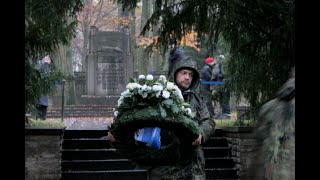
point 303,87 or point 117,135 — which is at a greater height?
point 303,87

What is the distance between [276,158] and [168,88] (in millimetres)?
2669

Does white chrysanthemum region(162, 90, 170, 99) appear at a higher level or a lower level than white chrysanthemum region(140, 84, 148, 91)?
lower

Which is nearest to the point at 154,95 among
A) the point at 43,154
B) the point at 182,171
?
the point at 182,171

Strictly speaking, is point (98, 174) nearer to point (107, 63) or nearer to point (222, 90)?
point (222, 90)

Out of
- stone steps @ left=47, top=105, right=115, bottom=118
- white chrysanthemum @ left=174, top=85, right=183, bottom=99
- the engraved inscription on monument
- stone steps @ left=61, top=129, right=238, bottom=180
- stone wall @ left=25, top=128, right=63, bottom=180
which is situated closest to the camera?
white chrysanthemum @ left=174, top=85, right=183, bottom=99

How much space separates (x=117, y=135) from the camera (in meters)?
3.92

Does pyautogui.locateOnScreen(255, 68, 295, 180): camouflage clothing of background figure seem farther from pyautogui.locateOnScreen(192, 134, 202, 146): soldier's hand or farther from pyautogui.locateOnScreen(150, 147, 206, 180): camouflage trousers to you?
pyautogui.locateOnScreen(150, 147, 206, 180): camouflage trousers

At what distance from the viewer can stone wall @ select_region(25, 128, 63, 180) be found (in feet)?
26.9

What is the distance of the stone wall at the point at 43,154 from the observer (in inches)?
323

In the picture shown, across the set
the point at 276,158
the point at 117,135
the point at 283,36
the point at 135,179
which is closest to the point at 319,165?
the point at 276,158

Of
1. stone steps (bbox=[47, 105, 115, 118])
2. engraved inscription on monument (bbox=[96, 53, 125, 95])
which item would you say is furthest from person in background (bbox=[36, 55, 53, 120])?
engraved inscription on monument (bbox=[96, 53, 125, 95])

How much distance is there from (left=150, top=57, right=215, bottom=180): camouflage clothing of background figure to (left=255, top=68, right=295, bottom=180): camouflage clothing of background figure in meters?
2.36

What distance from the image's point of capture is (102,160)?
30.2 feet

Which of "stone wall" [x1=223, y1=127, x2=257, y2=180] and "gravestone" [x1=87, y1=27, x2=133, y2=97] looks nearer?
"stone wall" [x1=223, y1=127, x2=257, y2=180]
